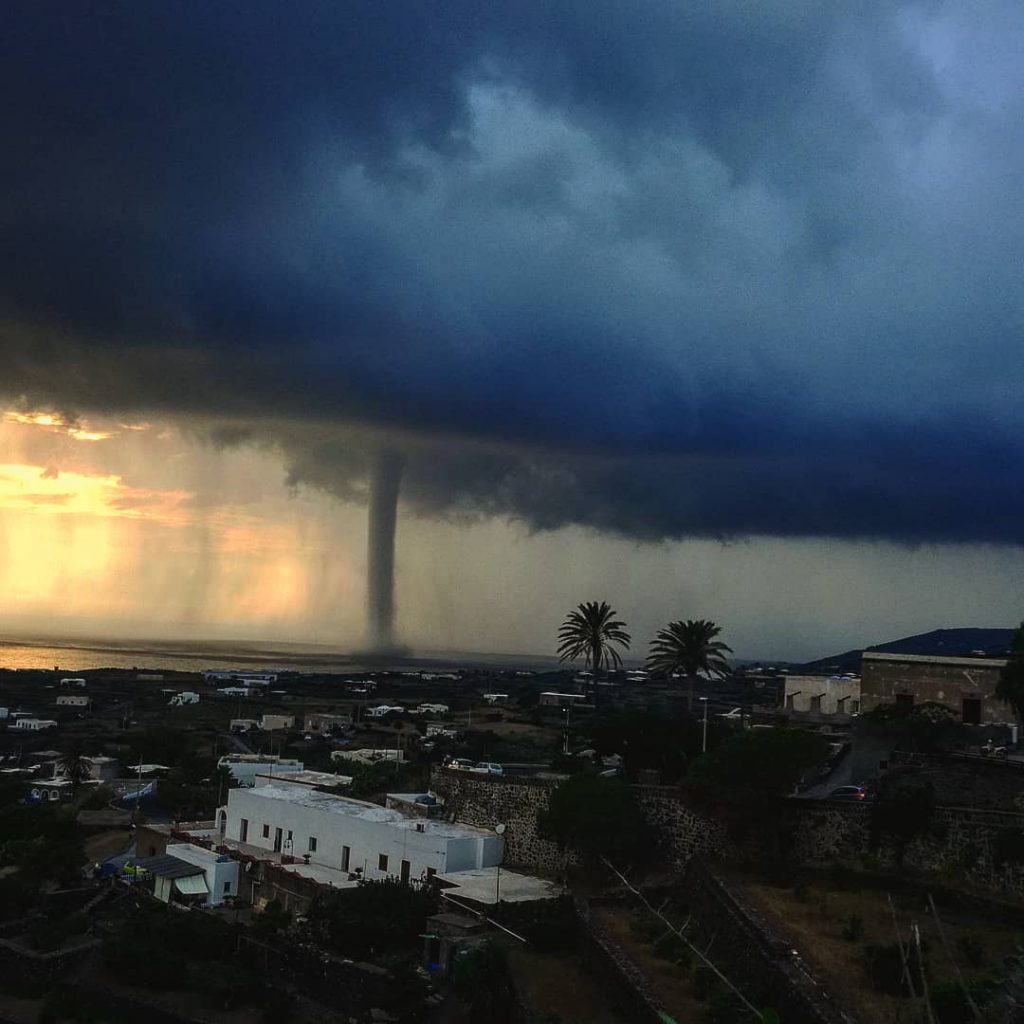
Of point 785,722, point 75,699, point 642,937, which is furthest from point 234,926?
point 75,699

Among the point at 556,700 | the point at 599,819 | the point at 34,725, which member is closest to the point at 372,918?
the point at 599,819

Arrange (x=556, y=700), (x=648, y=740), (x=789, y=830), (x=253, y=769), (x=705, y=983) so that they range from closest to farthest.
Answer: (x=705, y=983), (x=789, y=830), (x=648, y=740), (x=253, y=769), (x=556, y=700)

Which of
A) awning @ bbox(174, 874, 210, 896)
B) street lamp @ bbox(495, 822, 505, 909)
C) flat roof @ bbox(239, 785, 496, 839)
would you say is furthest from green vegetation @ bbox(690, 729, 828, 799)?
awning @ bbox(174, 874, 210, 896)

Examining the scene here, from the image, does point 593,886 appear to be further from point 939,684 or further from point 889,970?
point 939,684

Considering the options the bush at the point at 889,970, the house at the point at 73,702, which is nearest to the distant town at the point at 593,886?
the bush at the point at 889,970

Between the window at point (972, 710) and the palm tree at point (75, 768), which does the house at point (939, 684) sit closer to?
the window at point (972, 710)

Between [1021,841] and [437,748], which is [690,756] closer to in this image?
[1021,841]
